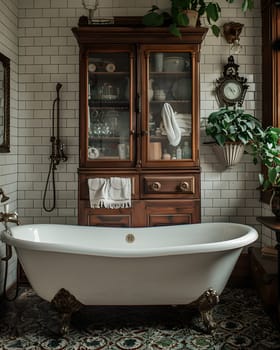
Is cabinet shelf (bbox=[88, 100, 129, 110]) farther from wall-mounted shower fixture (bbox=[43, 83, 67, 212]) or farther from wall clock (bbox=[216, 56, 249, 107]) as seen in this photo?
wall clock (bbox=[216, 56, 249, 107])

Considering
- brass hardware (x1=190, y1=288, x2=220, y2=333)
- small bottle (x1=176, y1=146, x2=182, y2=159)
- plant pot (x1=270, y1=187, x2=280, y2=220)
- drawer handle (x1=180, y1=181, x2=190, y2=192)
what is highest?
small bottle (x1=176, y1=146, x2=182, y2=159)

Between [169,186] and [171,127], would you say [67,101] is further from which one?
[169,186]

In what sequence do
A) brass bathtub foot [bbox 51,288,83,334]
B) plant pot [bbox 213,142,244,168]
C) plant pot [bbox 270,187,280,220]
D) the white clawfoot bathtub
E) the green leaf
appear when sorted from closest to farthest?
the white clawfoot bathtub < brass bathtub foot [bbox 51,288,83,334] < plant pot [bbox 270,187,280,220] < the green leaf < plant pot [bbox 213,142,244,168]

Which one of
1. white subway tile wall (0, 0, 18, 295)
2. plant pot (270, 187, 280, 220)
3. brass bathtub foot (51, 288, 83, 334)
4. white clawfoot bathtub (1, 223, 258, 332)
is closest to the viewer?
white clawfoot bathtub (1, 223, 258, 332)

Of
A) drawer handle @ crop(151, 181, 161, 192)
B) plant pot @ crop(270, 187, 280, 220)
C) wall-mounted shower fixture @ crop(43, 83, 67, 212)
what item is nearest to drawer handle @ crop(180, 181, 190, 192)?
drawer handle @ crop(151, 181, 161, 192)

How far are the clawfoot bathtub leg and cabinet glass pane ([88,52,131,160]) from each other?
1.33 meters

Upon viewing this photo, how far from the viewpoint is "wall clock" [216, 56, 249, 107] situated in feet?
11.5

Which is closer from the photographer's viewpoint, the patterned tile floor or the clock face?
the patterned tile floor

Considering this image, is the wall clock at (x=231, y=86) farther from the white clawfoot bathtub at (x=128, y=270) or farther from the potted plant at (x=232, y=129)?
the white clawfoot bathtub at (x=128, y=270)

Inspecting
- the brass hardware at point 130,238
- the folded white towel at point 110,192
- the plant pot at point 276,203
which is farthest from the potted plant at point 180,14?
the brass hardware at point 130,238

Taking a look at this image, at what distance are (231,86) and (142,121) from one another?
0.96 metres

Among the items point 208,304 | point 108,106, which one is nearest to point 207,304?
point 208,304

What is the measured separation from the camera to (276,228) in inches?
99.1

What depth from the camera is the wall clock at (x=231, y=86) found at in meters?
3.51
